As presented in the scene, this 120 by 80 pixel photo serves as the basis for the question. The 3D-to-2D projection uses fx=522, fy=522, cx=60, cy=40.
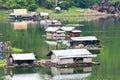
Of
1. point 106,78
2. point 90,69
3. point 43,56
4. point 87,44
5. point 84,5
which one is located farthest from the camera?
point 84,5

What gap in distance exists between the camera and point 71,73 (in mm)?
47281

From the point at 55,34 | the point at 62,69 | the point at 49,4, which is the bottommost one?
the point at 49,4

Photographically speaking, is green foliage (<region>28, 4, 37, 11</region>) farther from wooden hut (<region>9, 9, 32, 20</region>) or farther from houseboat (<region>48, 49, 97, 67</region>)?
houseboat (<region>48, 49, 97, 67</region>)

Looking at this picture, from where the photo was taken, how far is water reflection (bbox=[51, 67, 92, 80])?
45250 mm

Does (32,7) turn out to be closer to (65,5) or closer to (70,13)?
(65,5)

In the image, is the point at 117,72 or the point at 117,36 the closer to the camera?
the point at 117,72

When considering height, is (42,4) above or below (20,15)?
above

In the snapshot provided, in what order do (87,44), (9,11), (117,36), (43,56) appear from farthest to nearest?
(9,11), (117,36), (87,44), (43,56)

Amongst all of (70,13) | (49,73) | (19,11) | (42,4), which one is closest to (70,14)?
(70,13)

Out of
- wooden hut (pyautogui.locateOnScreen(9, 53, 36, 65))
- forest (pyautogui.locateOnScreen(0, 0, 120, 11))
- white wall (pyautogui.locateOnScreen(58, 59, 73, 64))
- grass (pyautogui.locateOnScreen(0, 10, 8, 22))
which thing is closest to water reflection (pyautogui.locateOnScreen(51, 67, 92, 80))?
white wall (pyautogui.locateOnScreen(58, 59, 73, 64))

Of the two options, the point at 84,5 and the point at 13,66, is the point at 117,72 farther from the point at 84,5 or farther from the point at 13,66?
the point at 84,5

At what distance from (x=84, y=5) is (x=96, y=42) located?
74001 mm

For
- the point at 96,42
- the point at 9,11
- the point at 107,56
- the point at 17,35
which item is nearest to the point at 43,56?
the point at 107,56

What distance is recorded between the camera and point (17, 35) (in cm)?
7788
